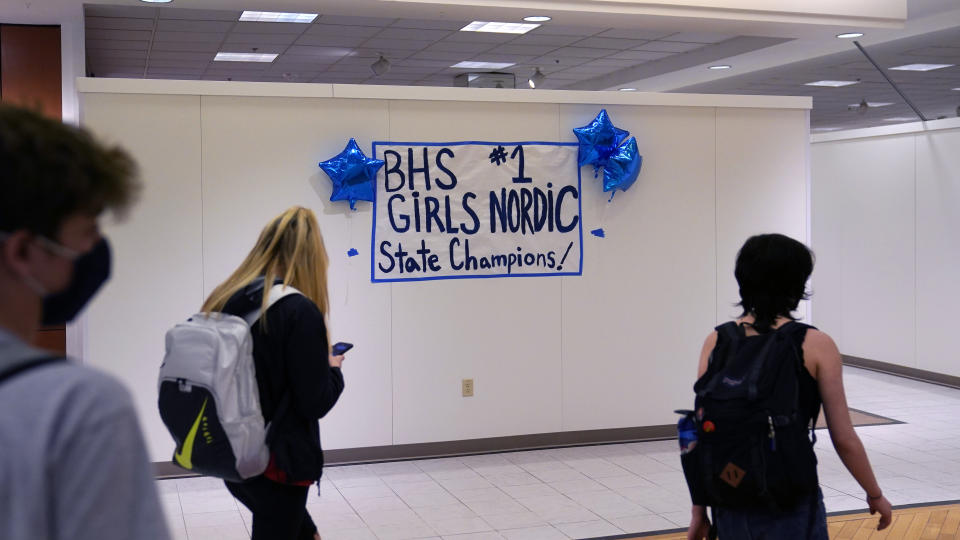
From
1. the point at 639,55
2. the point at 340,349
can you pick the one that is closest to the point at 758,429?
the point at 340,349

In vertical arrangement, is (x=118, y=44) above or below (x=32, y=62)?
above

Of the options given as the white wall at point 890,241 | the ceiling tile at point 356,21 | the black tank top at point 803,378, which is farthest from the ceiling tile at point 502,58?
the black tank top at point 803,378

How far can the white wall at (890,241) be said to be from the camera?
352 inches

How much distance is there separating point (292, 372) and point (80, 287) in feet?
5.43

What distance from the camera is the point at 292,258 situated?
288cm

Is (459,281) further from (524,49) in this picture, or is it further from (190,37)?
(524,49)

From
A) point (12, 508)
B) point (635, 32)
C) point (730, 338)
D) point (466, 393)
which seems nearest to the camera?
point (12, 508)

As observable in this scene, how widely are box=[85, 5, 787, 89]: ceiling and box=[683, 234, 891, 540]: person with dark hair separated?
7601 millimetres

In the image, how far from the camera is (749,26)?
6.75 m

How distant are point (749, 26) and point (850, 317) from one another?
14.3ft

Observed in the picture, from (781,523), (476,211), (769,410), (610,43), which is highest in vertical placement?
(610,43)

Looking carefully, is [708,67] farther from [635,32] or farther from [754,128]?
[754,128]

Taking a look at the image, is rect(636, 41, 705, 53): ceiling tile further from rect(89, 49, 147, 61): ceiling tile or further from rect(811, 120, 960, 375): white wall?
rect(89, 49, 147, 61): ceiling tile

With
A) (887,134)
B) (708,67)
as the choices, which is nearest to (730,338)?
(887,134)
